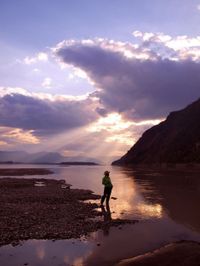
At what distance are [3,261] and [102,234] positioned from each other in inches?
226

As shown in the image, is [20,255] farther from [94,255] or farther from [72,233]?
[72,233]

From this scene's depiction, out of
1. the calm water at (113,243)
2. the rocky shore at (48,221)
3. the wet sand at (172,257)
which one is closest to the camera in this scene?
the wet sand at (172,257)

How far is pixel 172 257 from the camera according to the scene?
12625 millimetres

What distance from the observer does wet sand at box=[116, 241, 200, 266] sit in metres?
12.0

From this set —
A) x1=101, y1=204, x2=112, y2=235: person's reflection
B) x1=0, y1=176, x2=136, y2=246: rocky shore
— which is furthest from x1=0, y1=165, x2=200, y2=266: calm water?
x1=0, y1=176, x2=136, y2=246: rocky shore

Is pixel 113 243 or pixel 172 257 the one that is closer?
pixel 172 257

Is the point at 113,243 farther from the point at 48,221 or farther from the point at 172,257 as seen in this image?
the point at 48,221

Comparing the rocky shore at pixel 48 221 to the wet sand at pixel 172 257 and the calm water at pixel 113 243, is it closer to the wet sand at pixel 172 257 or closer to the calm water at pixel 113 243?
the calm water at pixel 113 243

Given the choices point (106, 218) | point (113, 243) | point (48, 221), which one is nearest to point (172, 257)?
point (113, 243)

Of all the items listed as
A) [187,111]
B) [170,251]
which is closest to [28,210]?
[170,251]

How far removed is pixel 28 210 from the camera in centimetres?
2534

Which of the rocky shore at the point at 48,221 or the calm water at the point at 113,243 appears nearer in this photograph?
the calm water at the point at 113,243

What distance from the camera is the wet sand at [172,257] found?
1205 cm

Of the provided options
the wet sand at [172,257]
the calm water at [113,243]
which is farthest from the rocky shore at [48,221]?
the wet sand at [172,257]
